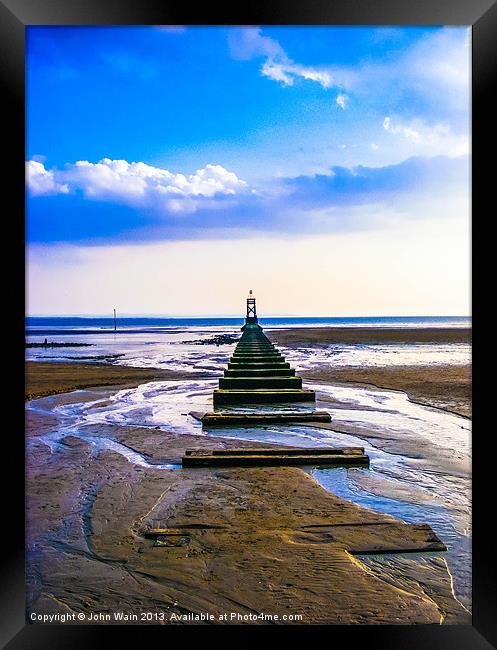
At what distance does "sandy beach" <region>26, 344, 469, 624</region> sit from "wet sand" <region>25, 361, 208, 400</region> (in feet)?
29.6

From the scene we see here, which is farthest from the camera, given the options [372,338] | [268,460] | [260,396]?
[372,338]

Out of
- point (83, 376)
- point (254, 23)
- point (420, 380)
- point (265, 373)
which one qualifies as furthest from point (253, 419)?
point (83, 376)

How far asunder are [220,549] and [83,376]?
51.7 feet

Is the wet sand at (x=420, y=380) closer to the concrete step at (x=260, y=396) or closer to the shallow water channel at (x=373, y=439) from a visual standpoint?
the shallow water channel at (x=373, y=439)

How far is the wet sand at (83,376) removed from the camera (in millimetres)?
15023

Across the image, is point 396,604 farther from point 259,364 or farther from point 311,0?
point 259,364

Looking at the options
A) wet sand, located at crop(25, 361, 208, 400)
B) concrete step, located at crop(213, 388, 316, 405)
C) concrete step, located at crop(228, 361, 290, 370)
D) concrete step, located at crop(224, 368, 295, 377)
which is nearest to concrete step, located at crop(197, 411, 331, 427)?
concrete step, located at crop(213, 388, 316, 405)

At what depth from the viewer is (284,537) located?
160 inches

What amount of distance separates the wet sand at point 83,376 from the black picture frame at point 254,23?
1156cm

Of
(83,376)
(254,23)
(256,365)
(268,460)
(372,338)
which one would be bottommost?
(83,376)

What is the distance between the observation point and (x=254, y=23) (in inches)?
102

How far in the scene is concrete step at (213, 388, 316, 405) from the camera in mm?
10383

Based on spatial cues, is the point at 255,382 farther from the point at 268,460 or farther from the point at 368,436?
the point at 268,460

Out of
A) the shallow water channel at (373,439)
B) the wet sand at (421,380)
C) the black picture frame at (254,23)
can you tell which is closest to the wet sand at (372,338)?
the wet sand at (421,380)
